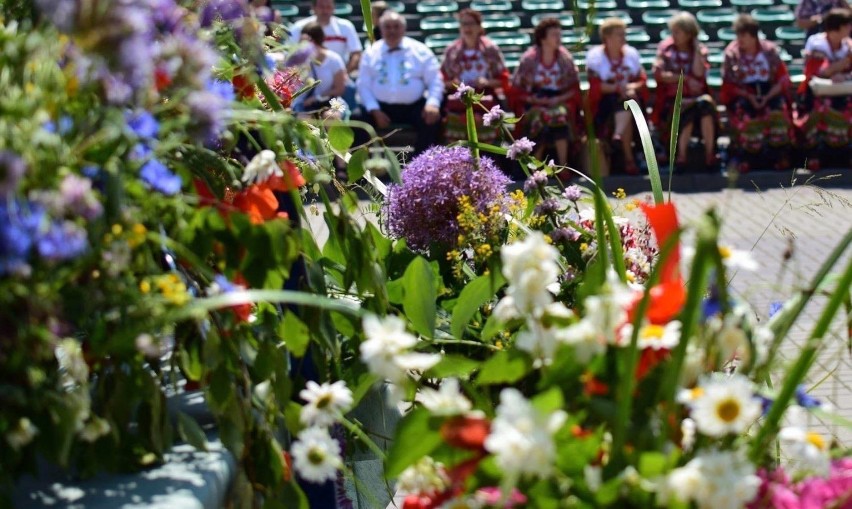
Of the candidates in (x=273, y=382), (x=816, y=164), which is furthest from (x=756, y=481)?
(x=816, y=164)

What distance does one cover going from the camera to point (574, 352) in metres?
1.20

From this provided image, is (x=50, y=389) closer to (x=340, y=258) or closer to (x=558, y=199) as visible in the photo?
(x=340, y=258)

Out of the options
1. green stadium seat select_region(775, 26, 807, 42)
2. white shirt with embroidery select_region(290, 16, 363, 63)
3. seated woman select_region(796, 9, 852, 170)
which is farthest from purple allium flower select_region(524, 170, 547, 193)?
green stadium seat select_region(775, 26, 807, 42)

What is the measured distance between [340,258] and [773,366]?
3.35 ft

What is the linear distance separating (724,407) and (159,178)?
60 centimetres

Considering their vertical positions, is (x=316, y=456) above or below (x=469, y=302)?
above

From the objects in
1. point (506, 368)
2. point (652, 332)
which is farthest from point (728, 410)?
point (506, 368)

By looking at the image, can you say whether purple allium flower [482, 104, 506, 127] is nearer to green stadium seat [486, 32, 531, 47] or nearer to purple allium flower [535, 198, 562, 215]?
purple allium flower [535, 198, 562, 215]

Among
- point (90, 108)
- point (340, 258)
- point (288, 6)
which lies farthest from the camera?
point (288, 6)

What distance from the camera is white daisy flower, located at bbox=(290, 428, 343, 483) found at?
4.50 feet

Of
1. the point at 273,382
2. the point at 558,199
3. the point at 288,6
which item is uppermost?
the point at 273,382

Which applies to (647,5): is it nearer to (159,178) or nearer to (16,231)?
(159,178)

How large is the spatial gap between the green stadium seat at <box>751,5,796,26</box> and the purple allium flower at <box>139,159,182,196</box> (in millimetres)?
13579

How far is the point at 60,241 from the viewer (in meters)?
1.08
